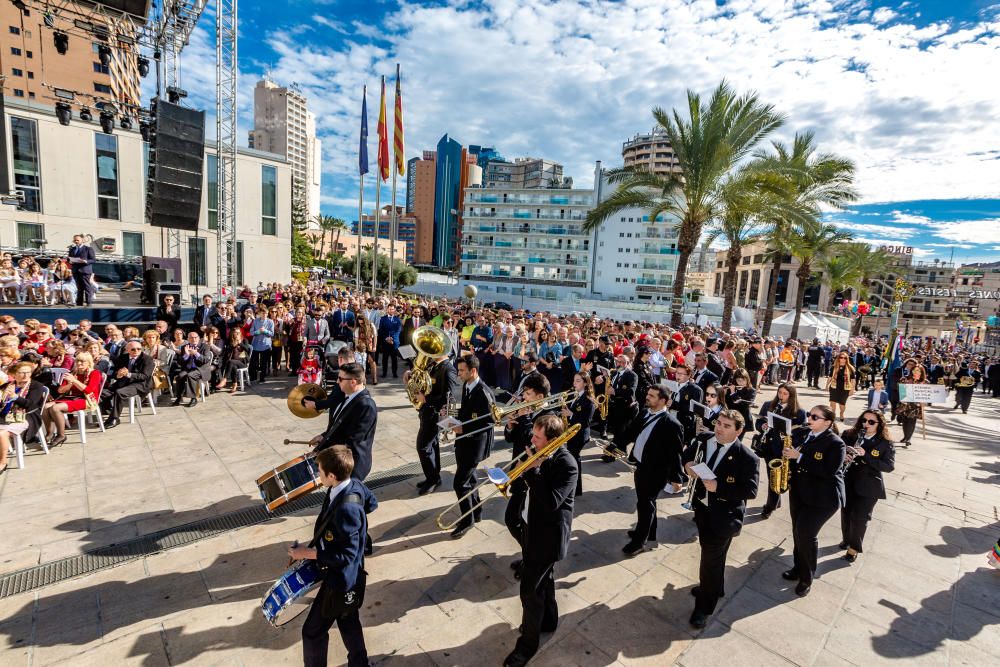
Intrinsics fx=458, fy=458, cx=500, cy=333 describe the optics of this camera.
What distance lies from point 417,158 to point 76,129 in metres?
167

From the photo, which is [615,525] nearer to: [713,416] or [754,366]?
[713,416]

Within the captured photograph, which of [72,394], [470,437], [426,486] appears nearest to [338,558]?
[470,437]

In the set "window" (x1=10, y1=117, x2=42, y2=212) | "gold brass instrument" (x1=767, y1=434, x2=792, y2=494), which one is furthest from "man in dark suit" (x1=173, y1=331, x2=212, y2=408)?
"window" (x1=10, y1=117, x2=42, y2=212)

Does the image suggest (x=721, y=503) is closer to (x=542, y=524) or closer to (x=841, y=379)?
(x=542, y=524)

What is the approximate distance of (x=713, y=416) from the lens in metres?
6.64

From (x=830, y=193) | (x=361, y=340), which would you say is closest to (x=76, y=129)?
(x=361, y=340)

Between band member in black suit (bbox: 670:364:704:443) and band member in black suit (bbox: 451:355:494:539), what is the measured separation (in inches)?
129

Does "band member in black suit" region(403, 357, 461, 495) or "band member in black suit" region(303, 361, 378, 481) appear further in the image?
"band member in black suit" region(403, 357, 461, 495)

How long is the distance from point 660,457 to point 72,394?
8.64 metres

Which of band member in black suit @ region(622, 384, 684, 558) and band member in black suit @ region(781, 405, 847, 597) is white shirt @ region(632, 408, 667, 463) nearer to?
band member in black suit @ region(622, 384, 684, 558)

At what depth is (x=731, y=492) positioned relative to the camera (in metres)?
3.86

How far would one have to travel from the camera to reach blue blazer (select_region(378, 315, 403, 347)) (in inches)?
481

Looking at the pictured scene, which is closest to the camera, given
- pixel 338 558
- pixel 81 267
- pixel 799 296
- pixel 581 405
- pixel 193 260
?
pixel 338 558

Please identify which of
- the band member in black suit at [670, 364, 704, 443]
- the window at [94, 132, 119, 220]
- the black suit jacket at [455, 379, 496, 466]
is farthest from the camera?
the window at [94, 132, 119, 220]
